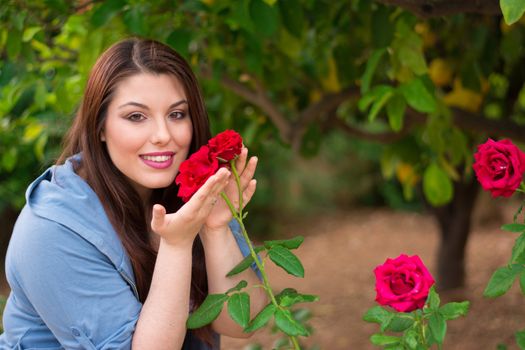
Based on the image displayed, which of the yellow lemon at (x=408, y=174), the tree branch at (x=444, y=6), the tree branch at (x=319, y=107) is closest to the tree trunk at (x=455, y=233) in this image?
the yellow lemon at (x=408, y=174)

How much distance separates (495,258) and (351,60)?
2.93m

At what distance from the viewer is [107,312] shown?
159 centimetres

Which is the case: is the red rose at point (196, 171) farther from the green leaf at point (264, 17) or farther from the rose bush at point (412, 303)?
the green leaf at point (264, 17)

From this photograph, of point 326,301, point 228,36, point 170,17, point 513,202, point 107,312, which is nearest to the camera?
point 107,312

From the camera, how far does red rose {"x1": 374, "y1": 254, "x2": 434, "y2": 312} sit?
1315mm

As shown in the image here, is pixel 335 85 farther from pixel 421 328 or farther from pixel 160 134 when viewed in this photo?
pixel 421 328

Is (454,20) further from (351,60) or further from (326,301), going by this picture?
(326,301)

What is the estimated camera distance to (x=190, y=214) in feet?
4.80

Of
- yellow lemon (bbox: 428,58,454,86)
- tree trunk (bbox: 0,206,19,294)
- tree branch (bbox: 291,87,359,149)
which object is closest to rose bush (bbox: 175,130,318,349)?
tree branch (bbox: 291,87,359,149)

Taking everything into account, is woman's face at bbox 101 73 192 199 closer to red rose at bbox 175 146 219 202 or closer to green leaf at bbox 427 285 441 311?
red rose at bbox 175 146 219 202

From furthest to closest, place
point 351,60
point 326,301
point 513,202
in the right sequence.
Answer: point 513,202, point 326,301, point 351,60

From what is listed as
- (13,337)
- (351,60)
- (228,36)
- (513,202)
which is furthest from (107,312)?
(513,202)

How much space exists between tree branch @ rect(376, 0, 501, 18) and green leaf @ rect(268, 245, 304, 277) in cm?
77

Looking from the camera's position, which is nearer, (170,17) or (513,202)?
(170,17)
